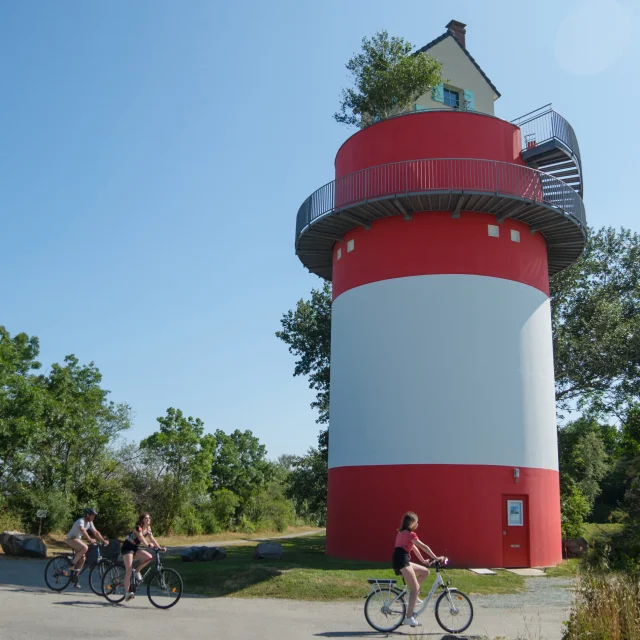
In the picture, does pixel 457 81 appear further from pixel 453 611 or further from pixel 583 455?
pixel 583 455

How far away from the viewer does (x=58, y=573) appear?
12.6 metres

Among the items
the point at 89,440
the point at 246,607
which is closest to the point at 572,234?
the point at 246,607

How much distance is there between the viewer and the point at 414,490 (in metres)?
17.0

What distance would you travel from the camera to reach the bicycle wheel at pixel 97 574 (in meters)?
12.2

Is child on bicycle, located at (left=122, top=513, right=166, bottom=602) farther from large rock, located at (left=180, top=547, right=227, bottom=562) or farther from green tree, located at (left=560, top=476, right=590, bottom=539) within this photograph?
green tree, located at (left=560, top=476, right=590, bottom=539)

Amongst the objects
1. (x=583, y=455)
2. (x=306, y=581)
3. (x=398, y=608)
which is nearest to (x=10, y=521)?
(x=306, y=581)

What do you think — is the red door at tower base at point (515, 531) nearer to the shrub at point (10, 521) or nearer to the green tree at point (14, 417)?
the green tree at point (14, 417)

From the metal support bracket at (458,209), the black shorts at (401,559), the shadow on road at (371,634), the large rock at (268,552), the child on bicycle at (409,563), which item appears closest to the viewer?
the shadow on road at (371,634)

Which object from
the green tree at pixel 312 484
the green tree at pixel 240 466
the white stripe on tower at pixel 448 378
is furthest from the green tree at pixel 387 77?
the green tree at pixel 240 466

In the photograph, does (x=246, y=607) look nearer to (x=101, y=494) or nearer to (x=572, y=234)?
(x=572, y=234)

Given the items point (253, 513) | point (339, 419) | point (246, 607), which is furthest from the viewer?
point (253, 513)

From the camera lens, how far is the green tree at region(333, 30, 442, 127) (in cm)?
2208

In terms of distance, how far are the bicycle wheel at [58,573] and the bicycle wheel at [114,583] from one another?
154 cm

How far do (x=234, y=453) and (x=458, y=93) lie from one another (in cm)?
2932
